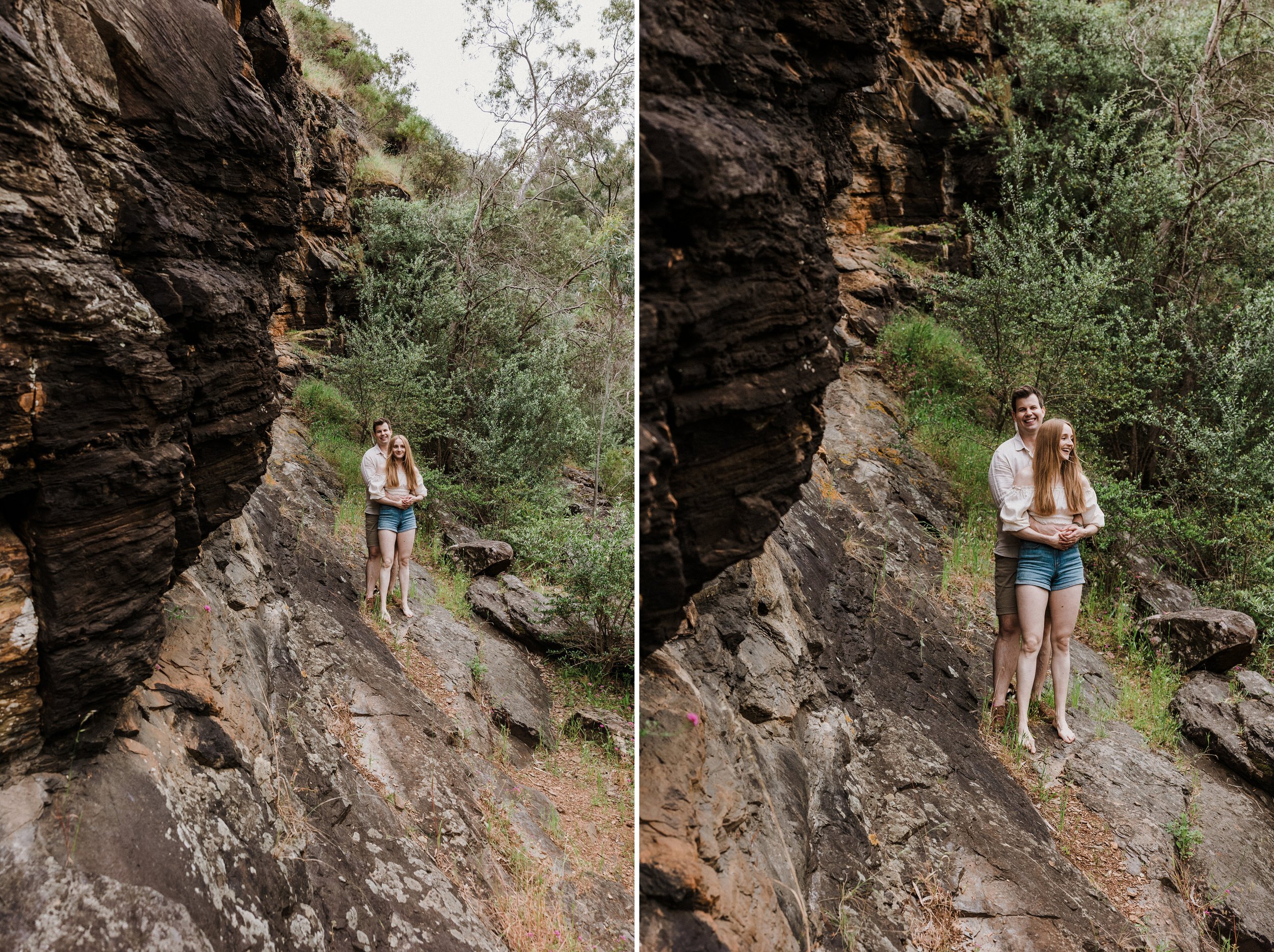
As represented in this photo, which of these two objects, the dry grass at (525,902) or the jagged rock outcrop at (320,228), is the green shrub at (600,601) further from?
the jagged rock outcrop at (320,228)

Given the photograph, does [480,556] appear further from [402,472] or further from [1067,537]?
[1067,537]

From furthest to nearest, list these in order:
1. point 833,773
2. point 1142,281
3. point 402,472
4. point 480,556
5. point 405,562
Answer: point 480,556
point 1142,281
point 405,562
point 402,472
point 833,773

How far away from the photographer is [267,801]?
3117 mm

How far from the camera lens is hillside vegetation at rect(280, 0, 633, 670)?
29.8 feet

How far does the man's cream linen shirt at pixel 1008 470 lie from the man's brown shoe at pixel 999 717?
3.23 feet

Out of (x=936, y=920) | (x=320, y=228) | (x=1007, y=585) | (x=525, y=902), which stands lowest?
(x=525, y=902)

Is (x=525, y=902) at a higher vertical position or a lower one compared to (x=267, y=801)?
Answer: lower

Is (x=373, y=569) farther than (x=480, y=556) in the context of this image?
No

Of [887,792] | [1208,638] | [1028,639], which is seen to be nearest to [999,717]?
[1028,639]

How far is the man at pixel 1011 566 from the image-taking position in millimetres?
4508

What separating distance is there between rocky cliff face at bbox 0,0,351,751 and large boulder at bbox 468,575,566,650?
5118 millimetres

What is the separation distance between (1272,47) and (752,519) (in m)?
12.1

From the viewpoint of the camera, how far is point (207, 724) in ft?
9.95

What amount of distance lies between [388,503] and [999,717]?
194 inches
